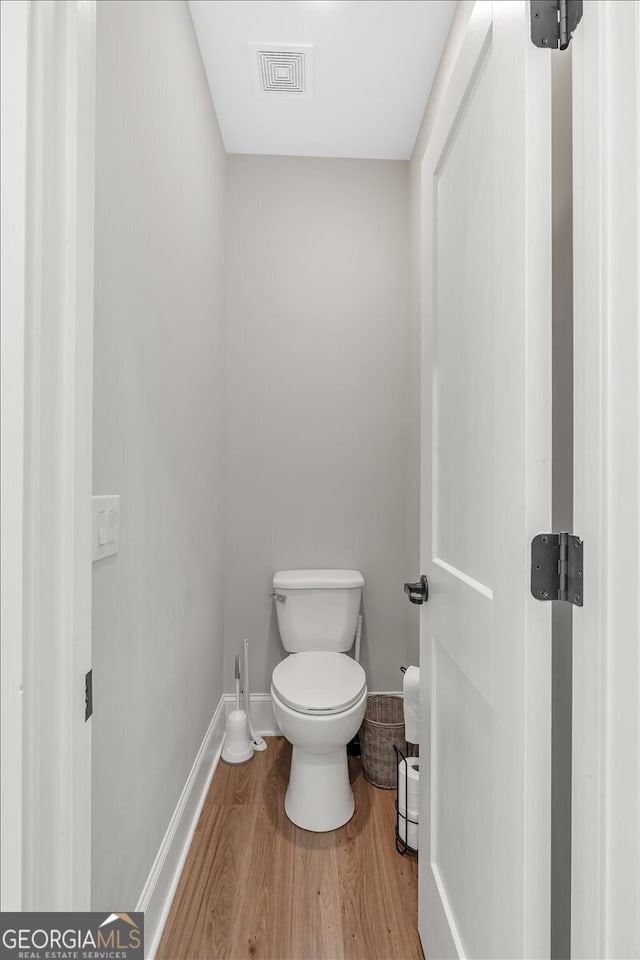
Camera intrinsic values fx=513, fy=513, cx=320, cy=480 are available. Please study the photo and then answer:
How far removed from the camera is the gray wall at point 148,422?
0.99m

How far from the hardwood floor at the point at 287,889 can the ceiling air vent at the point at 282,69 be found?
2613 millimetres

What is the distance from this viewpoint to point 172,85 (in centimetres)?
143

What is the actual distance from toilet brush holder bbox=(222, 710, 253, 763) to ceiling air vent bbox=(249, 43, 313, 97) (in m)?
2.44

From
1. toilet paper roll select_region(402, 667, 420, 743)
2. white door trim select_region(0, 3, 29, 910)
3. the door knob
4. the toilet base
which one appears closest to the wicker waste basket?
the toilet base

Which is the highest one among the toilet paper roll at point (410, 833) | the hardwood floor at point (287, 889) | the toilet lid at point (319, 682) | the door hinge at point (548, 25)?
the door hinge at point (548, 25)

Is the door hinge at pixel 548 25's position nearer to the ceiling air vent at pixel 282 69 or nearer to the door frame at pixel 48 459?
the door frame at pixel 48 459

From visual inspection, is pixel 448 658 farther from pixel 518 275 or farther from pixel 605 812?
pixel 518 275

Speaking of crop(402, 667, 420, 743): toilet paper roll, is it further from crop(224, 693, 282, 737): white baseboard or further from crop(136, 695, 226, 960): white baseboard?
crop(224, 693, 282, 737): white baseboard

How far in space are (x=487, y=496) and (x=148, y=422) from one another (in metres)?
0.82

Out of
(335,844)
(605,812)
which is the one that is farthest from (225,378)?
(605,812)

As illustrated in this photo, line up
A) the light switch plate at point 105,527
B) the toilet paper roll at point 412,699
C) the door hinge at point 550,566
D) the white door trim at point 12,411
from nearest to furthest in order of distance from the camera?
the white door trim at point 12,411, the door hinge at point 550,566, the light switch plate at point 105,527, the toilet paper roll at point 412,699

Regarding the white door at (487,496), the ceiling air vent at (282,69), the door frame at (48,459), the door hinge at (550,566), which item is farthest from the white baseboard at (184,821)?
the ceiling air vent at (282,69)

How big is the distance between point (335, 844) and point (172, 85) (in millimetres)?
2312

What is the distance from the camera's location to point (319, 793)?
170cm
